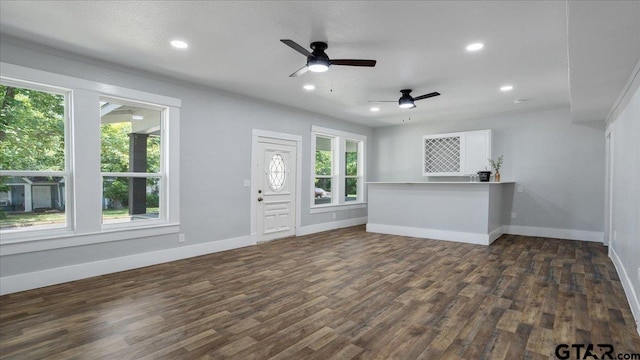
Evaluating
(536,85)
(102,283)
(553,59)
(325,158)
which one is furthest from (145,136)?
(536,85)

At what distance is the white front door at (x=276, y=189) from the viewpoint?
580 centimetres

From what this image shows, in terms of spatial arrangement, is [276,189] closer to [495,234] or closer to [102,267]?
[102,267]

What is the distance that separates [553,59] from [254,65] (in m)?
3.58

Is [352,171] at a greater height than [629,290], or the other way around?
[352,171]

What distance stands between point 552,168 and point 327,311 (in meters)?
5.97

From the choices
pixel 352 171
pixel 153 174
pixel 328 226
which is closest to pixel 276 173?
pixel 328 226

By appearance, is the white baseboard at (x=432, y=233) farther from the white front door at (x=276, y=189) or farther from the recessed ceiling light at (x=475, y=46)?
the recessed ceiling light at (x=475, y=46)

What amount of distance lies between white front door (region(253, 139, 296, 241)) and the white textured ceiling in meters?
1.44

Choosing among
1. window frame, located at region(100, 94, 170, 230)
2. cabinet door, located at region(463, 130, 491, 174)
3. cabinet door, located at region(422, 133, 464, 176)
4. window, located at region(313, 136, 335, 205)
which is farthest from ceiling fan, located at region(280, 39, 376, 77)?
cabinet door, located at region(422, 133, 464, 176)

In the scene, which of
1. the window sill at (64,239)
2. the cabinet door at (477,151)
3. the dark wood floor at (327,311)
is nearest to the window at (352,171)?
the cabinet door at (477,151)

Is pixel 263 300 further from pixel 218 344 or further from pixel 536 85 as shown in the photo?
pixel 536 85

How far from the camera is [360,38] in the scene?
319 cm

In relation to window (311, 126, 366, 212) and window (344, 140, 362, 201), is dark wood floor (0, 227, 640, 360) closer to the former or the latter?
window (311, 126, 366, 212)

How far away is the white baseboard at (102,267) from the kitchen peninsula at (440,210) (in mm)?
3231
